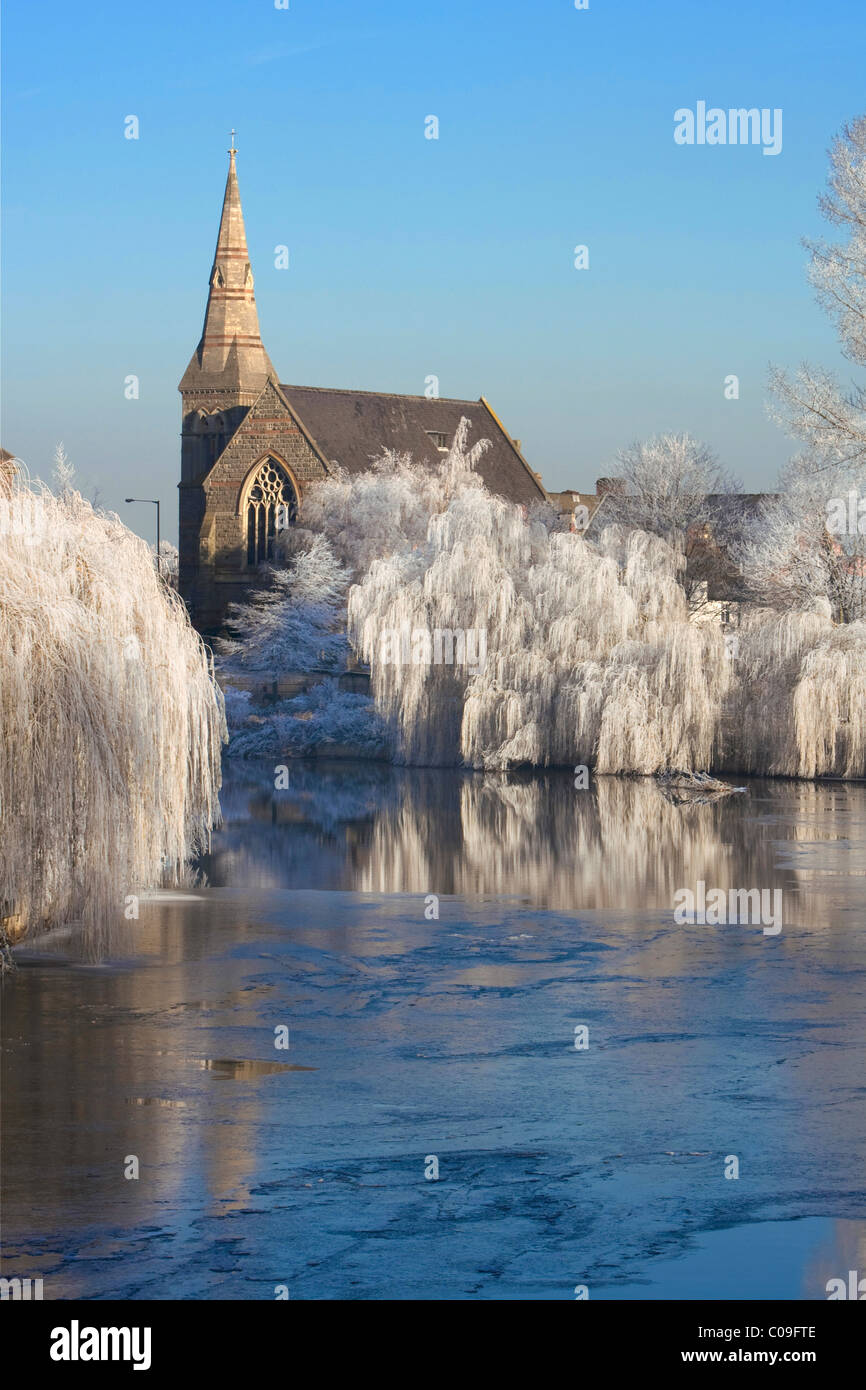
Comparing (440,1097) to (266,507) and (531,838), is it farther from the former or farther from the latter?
(266,507)

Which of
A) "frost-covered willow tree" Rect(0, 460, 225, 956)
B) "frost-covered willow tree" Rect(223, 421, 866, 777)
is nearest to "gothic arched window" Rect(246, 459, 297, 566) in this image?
"frost-covered willow tree" Rect(223, 421, 866, 777)

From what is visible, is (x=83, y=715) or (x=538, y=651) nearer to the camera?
(x=83, y=715)

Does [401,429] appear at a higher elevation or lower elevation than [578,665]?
higher

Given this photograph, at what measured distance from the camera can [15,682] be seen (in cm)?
1383

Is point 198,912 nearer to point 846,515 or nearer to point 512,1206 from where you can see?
point 512,1206

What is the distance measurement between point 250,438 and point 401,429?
7.61 m

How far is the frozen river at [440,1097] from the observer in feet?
25.3

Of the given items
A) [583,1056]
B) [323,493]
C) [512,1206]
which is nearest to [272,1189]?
[512,1206]

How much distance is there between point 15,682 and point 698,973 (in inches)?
250

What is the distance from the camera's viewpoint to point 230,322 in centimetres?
8062

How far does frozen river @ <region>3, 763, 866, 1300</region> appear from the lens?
7.70m

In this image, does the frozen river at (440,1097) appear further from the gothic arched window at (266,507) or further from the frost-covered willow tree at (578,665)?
the gothic arched window at (266,507)

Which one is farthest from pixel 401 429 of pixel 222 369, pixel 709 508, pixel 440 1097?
pixel 440 1097

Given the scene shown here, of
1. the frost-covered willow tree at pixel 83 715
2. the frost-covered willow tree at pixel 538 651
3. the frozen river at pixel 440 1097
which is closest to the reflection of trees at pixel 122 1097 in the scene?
the frozen river at pixel 440 1097
